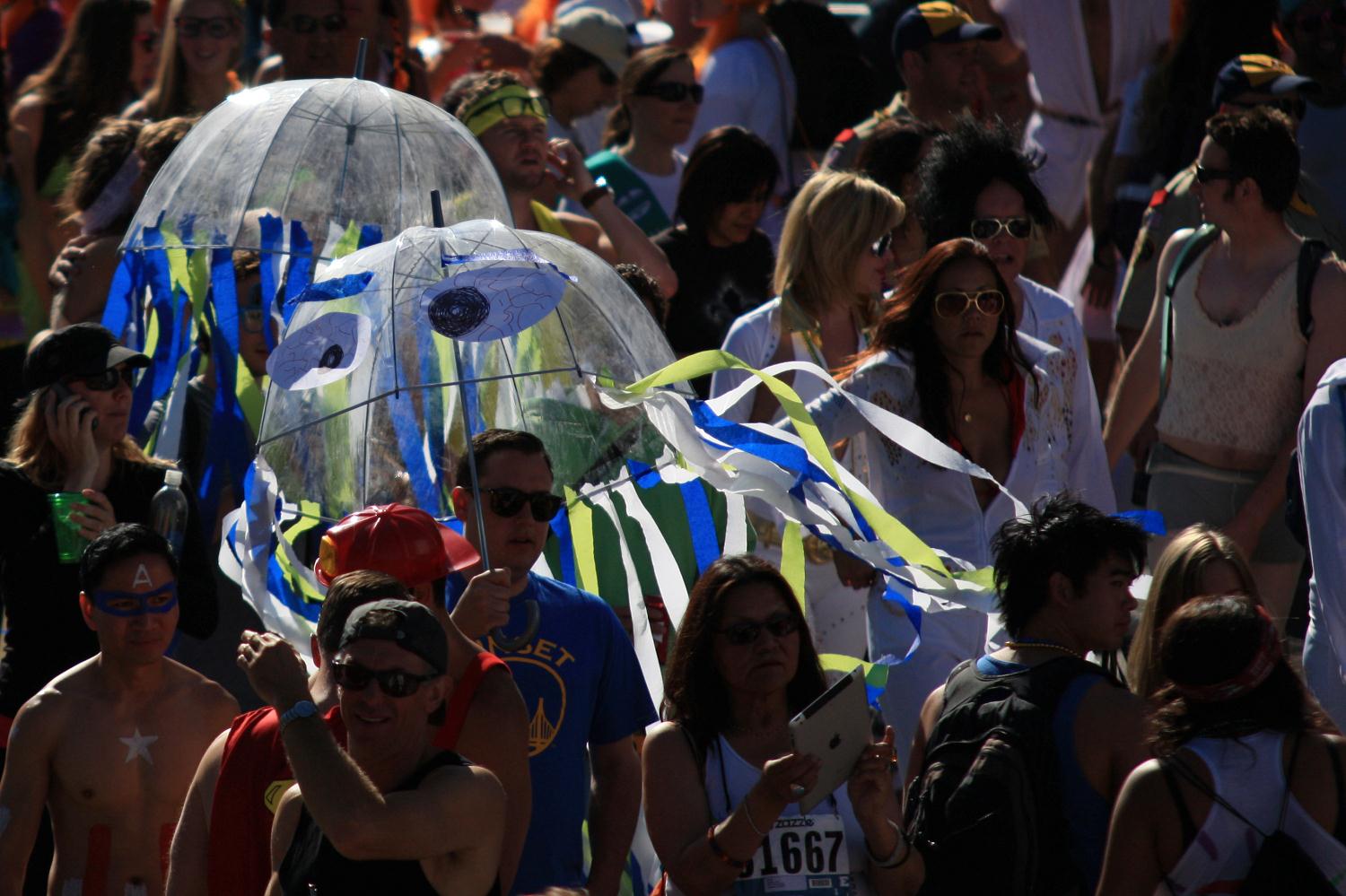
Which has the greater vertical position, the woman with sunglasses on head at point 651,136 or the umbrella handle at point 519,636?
the woman with sunglasses on head at point 651,136

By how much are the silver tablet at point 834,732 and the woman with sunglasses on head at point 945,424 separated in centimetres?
165

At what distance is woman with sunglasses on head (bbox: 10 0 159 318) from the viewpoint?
7902 millimetres

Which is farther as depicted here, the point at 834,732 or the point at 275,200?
the point at 275,200

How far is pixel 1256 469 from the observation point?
6262 mm

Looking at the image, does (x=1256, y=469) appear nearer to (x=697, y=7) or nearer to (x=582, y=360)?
(x=582, y=360)

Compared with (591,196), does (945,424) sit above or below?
below

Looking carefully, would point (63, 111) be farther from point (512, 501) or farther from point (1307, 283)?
point (1307, 283)

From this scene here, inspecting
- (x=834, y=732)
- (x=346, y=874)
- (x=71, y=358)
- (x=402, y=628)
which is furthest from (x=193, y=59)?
(x=346, y=874)

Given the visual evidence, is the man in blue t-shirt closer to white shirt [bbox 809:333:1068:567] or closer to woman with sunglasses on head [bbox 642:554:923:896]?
woman with sunglasses on head [bbox 642:554:923:896]

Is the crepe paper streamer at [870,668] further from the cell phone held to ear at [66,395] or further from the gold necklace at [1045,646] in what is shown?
the cell phone held to ear at [66,395]

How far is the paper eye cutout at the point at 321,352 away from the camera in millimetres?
4672

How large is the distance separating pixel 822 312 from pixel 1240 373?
4.41ft

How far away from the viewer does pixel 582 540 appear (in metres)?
5.23

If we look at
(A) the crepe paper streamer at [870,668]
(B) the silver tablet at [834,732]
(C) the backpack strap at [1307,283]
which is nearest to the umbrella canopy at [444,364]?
(A) the crepe paper streamer at [870,668]
